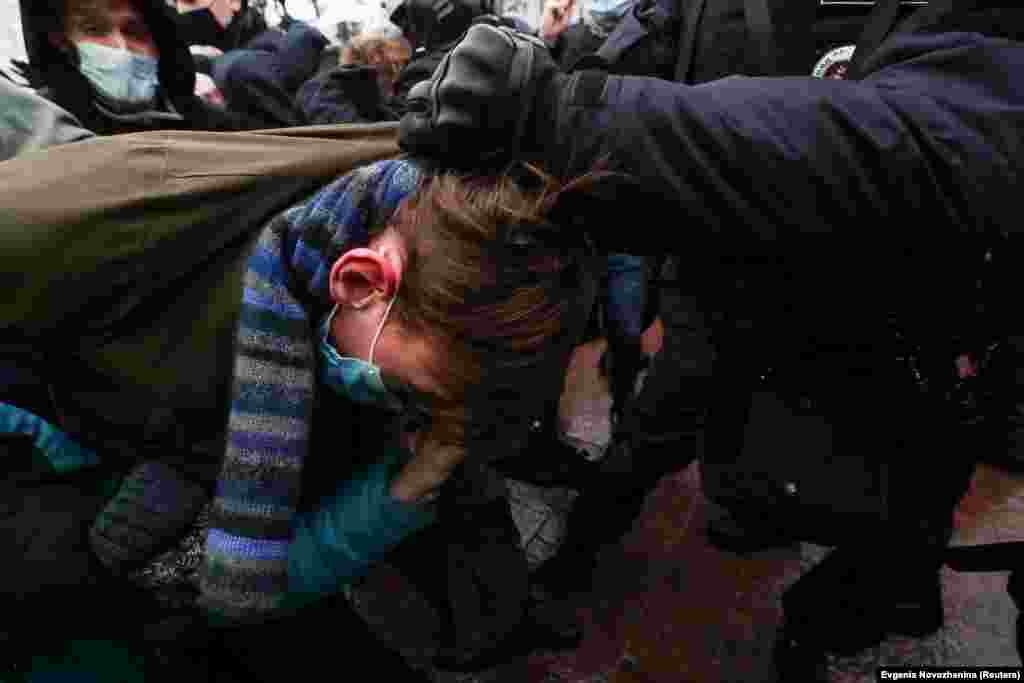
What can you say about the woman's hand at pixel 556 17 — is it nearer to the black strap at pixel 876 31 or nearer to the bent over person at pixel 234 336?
the black strap at pixel 876 31

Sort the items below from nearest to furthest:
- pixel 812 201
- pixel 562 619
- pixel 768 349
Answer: pixel 812 201, pixel 768 349, pixel 562 619

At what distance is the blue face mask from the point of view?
1.00m

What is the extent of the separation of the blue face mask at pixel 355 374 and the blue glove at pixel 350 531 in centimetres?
20

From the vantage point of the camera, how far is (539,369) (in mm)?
1016

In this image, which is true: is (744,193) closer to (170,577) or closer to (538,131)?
(538,131)

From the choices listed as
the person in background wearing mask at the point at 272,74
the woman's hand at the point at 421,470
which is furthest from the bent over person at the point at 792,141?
the person in background wearing mask at the point at 272,74

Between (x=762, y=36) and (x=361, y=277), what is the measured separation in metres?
0.99

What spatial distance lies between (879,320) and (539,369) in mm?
662

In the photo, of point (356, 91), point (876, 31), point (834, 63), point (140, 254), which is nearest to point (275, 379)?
point (140, 254)

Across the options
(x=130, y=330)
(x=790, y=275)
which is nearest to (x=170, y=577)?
(x=130, y=330)

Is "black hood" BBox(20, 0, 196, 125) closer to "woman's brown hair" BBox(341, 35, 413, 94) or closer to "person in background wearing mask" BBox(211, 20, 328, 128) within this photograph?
"person in background wearing mask" BBox(211, 20, 328, 128)

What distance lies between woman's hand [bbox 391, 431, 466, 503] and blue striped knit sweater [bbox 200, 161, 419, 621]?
23cm

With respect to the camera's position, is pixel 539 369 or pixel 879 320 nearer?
pixel 539 369

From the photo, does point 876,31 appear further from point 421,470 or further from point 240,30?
point 240,30
